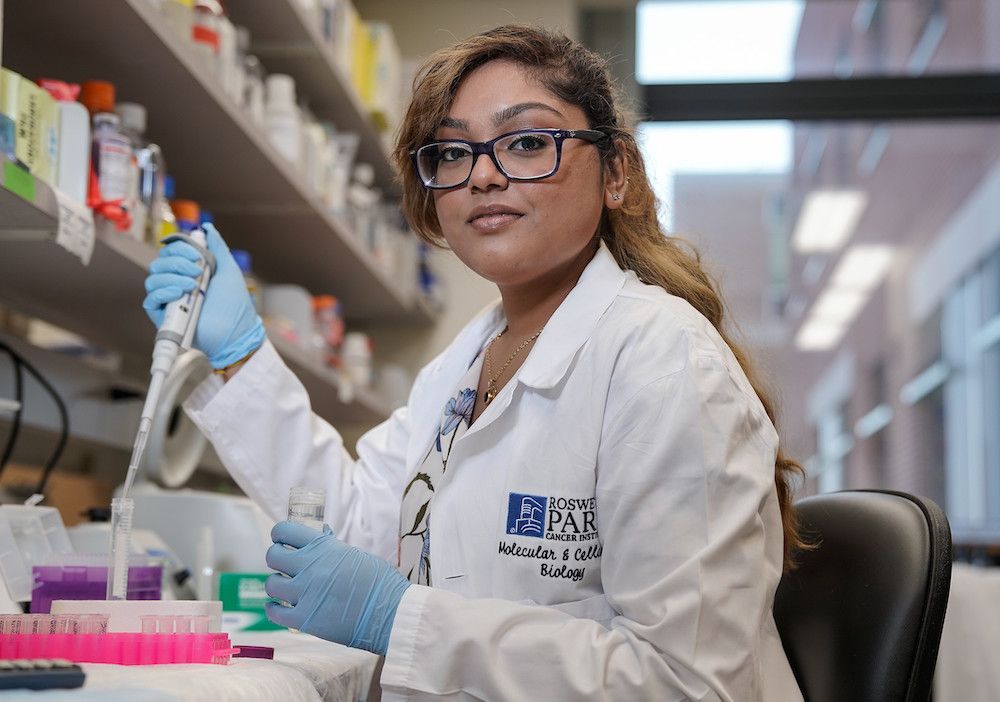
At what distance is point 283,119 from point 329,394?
819 millimetres

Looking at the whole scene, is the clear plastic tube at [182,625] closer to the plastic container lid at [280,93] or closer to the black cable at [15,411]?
the black cable at [15,411]

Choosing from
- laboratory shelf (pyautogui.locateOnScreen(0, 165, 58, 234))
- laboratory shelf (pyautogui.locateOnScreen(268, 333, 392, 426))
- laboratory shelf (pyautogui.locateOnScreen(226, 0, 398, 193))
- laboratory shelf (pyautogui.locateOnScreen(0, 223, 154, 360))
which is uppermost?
laboratory shelf (pyautogui.locateOnScreen(226, 0, 398, 193))

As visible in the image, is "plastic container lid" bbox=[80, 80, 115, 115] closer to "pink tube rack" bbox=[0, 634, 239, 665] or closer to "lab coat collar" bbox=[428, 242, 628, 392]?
"lab coat collar" bbox=[428, 242, 628, 392]

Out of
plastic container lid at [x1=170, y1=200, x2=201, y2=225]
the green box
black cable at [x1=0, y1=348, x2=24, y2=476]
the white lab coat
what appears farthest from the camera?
plastic container lid at [x1=170, y1=200, x2=201, y2=225]

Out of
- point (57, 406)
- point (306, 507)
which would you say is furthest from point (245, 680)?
point (57, 406)

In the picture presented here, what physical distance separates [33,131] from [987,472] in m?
3.79

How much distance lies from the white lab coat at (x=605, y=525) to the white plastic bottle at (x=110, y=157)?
0.31 meters

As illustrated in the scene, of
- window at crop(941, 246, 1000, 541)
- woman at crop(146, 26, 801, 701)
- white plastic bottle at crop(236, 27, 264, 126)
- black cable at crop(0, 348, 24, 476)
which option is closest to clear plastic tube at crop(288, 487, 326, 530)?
woman at crop(146, 26, 801, 701)

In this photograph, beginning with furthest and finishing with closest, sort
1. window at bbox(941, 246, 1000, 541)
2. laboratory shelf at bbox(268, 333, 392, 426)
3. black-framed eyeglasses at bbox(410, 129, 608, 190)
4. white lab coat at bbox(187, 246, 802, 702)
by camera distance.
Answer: window at bbox(941, 246, 1000, 541)
laboratory shelf at bbox(268, 333, 392, 426)
black-framed eyeglasses at bbox(410, 129, 608, 190)
white lab coat at bbox(187, 246, 802, 702)

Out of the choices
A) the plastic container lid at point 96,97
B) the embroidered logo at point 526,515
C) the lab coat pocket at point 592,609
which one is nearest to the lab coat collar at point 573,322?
the embroidered logo at point 526,515

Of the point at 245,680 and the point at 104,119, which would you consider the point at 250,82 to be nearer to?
the point at 104,119

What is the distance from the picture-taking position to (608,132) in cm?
156

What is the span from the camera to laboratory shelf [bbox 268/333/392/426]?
2379 mm

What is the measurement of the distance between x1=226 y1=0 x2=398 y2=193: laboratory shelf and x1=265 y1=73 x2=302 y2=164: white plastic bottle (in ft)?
0.38
